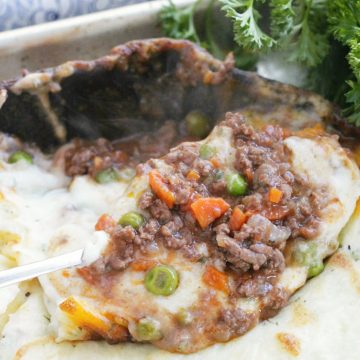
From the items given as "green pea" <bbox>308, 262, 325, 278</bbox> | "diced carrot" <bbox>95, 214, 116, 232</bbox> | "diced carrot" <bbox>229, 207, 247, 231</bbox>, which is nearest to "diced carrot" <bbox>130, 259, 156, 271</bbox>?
"diced carrot" <bbox>95, 214, 116, 232</bbox>

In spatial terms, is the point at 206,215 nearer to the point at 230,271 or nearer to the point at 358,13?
the point at 230,271

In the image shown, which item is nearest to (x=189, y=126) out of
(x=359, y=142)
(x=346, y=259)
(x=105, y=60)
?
(x=105, y=60)

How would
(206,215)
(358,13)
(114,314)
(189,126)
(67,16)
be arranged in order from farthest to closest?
1. (67,16)
2. (189,126)
3. (358,13)
4. (206,215)
5. (114,314)

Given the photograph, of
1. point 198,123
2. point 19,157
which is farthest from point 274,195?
point 19,157

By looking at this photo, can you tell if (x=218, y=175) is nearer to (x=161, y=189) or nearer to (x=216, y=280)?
(x=161, y=189)

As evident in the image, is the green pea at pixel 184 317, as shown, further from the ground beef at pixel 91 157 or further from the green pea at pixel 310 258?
the ground beef at pixel 91 157

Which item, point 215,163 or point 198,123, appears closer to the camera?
point 215,163
